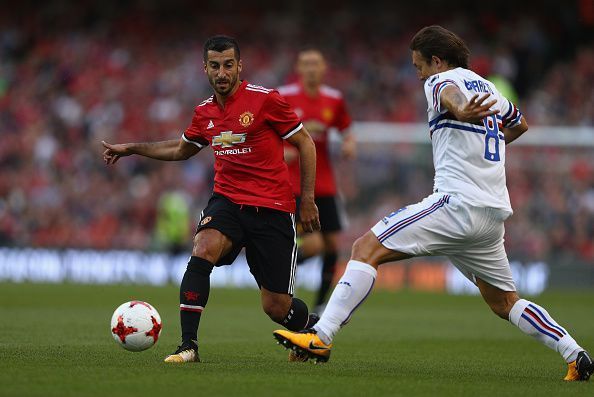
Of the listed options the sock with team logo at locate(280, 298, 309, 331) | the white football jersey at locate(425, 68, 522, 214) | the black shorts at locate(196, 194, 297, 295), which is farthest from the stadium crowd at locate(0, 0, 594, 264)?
the white football jersey at locate(425, 68, 522, 214)

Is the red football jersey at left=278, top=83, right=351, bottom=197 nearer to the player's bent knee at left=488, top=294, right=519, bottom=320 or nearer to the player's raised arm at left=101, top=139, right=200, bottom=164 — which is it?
the player's raised arm at left=101, top=139, right=200, bottom=164

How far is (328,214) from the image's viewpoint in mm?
12070

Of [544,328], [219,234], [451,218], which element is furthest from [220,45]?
[544,328]

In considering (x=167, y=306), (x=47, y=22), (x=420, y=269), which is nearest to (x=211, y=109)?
(x=167, y=306)

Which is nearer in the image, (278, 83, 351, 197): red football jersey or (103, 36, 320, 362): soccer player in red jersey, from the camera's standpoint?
(103, 36, 320, 362): soccer player in red jersey

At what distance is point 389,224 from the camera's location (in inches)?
270

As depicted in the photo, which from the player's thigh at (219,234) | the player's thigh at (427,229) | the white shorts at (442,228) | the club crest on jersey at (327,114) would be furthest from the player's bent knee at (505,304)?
the club crest on jersey at (327,114)

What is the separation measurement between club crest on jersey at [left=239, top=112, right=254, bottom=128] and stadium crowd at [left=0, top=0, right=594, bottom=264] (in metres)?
13.5

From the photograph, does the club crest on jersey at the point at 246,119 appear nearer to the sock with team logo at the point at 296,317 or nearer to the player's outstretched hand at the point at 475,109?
the sock with team logo at the point at 296,317

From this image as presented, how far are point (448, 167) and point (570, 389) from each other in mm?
1512

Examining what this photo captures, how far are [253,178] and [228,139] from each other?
0.33 m

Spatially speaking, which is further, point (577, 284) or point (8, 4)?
point (8, 4)

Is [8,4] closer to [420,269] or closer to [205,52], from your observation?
[420,269]

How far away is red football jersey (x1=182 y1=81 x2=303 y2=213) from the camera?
7.79 meters
